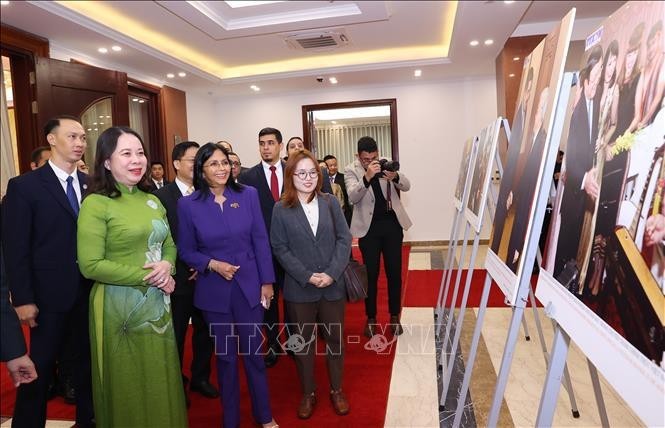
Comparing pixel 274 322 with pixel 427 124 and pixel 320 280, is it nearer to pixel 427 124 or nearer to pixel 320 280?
pixel 320 280

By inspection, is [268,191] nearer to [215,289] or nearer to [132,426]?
[215,289]

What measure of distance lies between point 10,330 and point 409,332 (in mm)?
2305

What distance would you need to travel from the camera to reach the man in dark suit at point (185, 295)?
2.03 metres

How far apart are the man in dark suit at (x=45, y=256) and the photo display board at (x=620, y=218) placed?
5.43 ft

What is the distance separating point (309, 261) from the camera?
1.89 metres

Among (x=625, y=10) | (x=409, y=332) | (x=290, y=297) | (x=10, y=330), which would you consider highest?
(x=625, y=10)

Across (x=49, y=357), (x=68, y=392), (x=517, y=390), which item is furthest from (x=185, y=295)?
(x=517, y=390)

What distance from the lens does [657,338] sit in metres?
0.60

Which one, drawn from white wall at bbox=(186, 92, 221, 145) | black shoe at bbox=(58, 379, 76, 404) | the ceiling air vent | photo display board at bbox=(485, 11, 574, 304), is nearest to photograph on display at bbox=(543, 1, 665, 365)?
photo display board at bbox=(485, 11, 574, 304)

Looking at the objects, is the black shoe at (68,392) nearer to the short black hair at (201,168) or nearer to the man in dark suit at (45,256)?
the man in dark suit at (45,256)

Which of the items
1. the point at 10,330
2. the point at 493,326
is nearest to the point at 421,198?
the point at 493,326

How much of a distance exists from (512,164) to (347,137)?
24.5 ft

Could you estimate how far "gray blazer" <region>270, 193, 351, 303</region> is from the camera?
1.89 meters

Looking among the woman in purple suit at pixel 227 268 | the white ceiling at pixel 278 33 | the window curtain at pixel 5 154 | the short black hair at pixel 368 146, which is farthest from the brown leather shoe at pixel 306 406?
the window curtain at pixel 5 154
